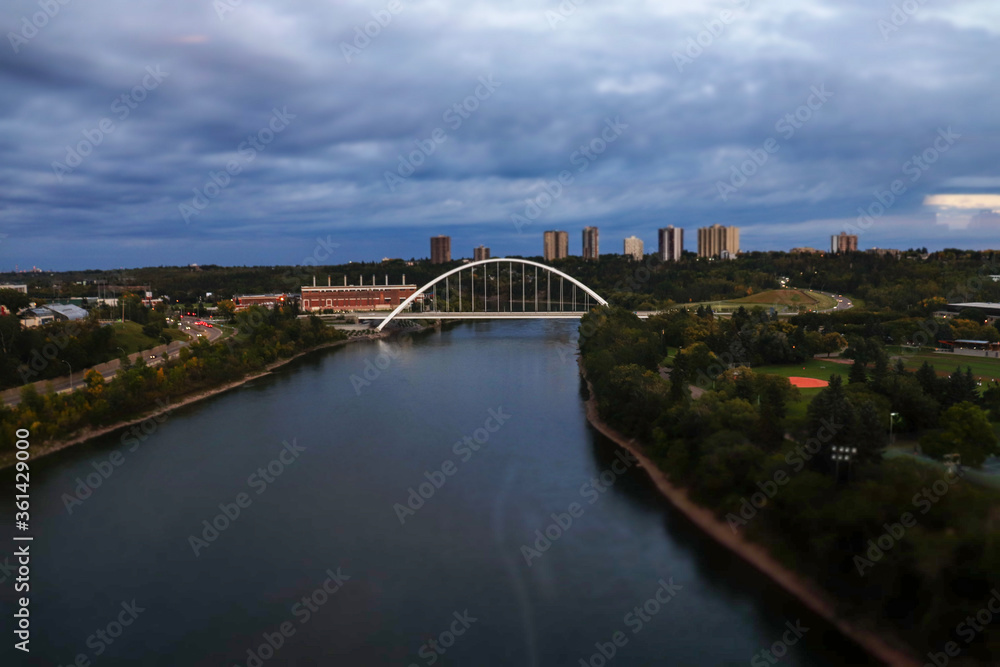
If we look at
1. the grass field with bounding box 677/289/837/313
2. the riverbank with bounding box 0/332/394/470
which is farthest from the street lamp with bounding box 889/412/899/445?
the grass field with bounding box 677/289/837/313

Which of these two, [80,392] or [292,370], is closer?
[80,392]

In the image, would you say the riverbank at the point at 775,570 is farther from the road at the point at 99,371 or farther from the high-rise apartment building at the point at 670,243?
the high-rise apartment building at the point at 670,243

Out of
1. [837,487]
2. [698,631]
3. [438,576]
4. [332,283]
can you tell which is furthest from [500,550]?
[332,283]

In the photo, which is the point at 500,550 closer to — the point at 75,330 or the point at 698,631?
the point at 698,631

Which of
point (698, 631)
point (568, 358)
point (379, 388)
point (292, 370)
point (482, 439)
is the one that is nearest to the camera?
point (698, 631)

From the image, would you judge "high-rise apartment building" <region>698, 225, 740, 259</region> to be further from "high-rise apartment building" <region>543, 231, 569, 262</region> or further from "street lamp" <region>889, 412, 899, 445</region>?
"street lamp" <region>889, 412, 899, 445</region>
